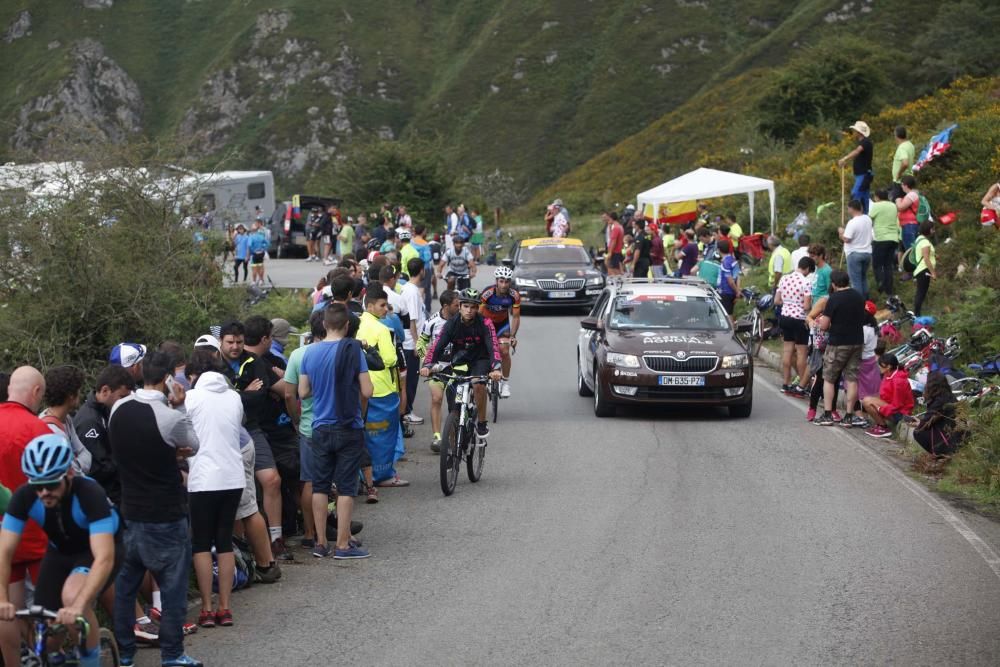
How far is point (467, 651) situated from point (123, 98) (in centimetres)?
13126

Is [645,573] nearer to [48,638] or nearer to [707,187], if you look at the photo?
[48,638]

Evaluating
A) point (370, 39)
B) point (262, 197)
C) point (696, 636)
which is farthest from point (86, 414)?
point (370, 39)

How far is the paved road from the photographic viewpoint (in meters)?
7.43

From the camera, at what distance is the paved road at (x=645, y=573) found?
7434 mm

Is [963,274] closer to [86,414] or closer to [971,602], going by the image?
[971,602]

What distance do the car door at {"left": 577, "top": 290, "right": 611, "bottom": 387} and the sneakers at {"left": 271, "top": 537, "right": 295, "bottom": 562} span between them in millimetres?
7598

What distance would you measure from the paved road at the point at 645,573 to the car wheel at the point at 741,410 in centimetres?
180

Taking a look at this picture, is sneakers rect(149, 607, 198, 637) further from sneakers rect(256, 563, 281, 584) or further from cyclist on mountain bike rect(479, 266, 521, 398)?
cyclist on mountain bike rect(479, 266, 521, 398)

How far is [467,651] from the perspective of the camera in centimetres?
734

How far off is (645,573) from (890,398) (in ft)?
22.4

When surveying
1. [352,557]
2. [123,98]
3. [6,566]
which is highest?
[123,98]

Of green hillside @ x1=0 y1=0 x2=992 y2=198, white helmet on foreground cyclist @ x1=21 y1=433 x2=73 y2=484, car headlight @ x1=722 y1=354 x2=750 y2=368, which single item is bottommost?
car headlight @ x1=722 y1=354 x2=750 y2=368

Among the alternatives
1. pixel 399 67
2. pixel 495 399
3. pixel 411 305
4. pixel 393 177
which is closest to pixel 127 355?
pixel 411 305

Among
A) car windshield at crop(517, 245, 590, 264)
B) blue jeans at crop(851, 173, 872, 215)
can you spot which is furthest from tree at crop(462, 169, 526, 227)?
blue jeans at crop(851, 173, 872, 215)
